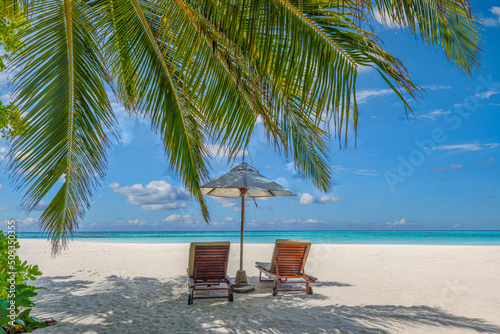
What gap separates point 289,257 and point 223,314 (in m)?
1.67

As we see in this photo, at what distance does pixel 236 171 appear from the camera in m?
5.88

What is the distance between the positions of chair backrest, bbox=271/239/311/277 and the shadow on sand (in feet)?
1.26

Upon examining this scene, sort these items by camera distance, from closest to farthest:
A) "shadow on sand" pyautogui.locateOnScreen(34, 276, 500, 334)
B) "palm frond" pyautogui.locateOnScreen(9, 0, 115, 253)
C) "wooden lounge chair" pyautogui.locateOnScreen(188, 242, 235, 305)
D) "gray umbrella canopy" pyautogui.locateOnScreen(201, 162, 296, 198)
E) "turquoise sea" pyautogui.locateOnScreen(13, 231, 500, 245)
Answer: "palm frond" pyautogui.locateOnScreen(9, 0, 115, 253)
"shadow on sand" pyautogui.locateOnScreen(34, 276, 500, 334)
"wooden lounge chair" pyautogui.locateOnScreen(188, 242, 235, 305)
"gray umbrella canopy" pyautogui.locateOnScreen(201, 162, 296, 198)
"turquoise sea" pyautogui.locateOnScreen(13, 231, 500, 245)

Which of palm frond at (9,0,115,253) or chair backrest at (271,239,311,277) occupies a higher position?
palm frond at (9,0,115,253)

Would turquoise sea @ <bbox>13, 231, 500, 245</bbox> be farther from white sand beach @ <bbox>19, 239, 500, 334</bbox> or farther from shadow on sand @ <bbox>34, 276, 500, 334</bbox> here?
shadow on sand @ <bbox>34, 276, 500, 334</bbox>

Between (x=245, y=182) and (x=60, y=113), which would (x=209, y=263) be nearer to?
(x=245, y=182)

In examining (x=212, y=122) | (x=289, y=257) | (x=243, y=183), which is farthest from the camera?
(x=289, y=257)

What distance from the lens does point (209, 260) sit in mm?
5129

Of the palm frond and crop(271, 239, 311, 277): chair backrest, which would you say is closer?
the palm frond

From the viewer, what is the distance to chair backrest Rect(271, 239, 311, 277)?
5.50 m

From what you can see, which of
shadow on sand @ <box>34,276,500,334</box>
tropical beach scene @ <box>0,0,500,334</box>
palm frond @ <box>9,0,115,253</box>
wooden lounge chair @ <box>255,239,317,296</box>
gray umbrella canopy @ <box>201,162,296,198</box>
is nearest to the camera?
tropical beach scene @ <box>0,0,500,334</box>

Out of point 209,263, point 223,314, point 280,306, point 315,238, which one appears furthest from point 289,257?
point 315,238

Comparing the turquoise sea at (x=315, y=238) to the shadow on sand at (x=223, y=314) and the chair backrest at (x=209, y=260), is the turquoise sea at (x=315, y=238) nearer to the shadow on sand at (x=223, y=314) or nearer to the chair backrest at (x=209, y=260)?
the chair backrest at (x=209, y=260)

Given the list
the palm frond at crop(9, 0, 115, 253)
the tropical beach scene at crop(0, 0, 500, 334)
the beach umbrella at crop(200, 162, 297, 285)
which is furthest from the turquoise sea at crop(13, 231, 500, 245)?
the palm frond at crop(9, 0, 115, 253)
